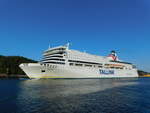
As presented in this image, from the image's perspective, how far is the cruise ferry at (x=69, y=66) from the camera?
169 ft

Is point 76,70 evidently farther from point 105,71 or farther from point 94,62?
point 105,71

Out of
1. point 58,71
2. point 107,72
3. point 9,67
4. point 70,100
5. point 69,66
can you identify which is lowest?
point 70,100

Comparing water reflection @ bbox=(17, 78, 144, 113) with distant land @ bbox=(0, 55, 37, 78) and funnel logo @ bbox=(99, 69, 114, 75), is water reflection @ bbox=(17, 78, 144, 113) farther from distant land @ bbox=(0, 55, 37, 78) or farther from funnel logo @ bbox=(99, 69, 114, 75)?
distant land @ bbox=(0, 55, 37, 78)

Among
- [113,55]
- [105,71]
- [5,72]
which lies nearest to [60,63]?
[105,71]

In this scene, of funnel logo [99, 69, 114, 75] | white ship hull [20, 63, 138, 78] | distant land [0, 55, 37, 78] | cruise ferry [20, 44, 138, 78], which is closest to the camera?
white ship hull [20, 63, 138, 78]

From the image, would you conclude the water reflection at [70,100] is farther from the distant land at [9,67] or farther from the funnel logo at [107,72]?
the distant land at [9,67]

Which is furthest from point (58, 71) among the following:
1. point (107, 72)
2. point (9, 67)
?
point (9, 67)

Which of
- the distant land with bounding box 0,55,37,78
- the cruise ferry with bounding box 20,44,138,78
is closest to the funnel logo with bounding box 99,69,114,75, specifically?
the cruise ferry with bounding box 20,44,138,78

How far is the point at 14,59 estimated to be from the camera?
118m

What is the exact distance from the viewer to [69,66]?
56.5m

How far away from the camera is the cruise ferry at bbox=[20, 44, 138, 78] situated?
51438mm

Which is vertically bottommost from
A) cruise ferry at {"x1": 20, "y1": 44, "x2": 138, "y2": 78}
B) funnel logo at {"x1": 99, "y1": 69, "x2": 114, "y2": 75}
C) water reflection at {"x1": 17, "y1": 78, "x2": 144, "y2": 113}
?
water reflection at {"x1": 17, "y1": 78, "x2": 144, "y2": 113}

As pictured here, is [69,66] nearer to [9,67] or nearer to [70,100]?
[70,100]

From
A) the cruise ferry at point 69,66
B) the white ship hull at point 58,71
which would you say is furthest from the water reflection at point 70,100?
the cruise ferry at point 69,66
